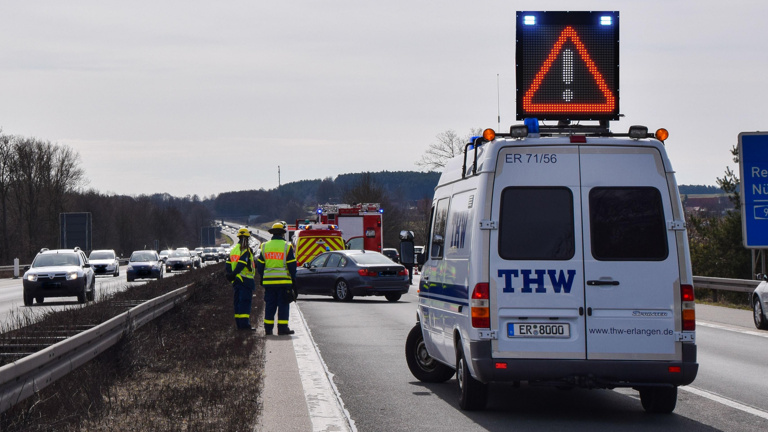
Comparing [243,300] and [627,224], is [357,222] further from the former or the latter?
[627,224]

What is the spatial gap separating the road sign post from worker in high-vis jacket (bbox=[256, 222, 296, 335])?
465 inches

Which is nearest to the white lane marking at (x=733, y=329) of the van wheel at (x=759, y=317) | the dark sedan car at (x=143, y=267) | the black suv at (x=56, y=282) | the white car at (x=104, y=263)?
the van wheel at (x=759, y=317)

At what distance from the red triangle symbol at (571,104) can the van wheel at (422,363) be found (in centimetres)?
278

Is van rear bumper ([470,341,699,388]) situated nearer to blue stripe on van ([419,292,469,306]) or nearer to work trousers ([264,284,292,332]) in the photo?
blue stripe on van ([419,292,469,306])

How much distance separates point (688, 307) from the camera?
8398 millimetres

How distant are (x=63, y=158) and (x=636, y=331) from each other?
89.9 metres

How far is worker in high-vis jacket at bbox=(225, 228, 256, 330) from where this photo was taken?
54.4 feet

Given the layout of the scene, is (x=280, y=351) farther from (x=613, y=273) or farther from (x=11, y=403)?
(x=11, y=403)

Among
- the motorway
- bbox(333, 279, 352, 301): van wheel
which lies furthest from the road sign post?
bbox(333, 279, 352, 301): van wheel

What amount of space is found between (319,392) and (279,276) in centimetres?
637

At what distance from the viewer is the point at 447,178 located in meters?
10.4

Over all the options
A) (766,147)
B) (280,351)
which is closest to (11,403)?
(280,351)

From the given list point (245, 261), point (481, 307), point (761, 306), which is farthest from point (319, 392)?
point (761, 306)

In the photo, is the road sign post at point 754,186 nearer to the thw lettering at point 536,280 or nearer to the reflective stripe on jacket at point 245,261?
the reflective stripe on jacket at point 245,261
